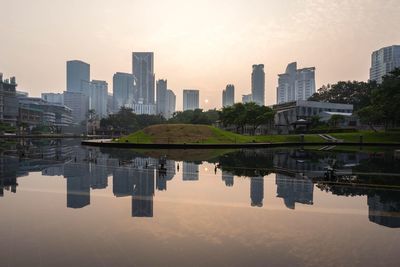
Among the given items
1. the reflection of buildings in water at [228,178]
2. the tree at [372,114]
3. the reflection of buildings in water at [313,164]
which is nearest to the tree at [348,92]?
the tree at [372,114]

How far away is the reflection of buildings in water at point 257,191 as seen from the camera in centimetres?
1141

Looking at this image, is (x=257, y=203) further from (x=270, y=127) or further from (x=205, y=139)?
(x=270, y=127)

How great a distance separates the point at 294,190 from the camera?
1370 centimetres

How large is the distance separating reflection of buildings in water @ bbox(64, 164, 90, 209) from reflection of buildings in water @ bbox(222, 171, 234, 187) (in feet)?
23.4

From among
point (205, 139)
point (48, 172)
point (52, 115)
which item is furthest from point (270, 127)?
point (52, 115)

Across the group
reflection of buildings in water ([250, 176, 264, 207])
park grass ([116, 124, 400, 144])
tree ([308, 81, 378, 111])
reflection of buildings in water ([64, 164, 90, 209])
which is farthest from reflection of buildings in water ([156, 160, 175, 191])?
tree ([308, 81, 378, 111])

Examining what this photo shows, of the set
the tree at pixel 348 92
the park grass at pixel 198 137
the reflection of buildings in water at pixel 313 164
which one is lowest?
the reflection of buildings in water at pixel 313 164

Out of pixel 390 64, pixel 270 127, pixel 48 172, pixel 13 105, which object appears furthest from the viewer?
pixel 390 64

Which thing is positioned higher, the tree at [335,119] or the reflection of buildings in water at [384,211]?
the tree at [335,119]

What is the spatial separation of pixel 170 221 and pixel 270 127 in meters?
97.2

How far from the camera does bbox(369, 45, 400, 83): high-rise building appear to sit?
16875 cm

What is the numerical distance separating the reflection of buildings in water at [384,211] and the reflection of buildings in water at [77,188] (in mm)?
10261

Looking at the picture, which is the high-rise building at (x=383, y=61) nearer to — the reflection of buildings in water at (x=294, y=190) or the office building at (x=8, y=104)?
the reflection of buildings in water at (x=294, y=190)

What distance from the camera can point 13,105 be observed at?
137 metres
